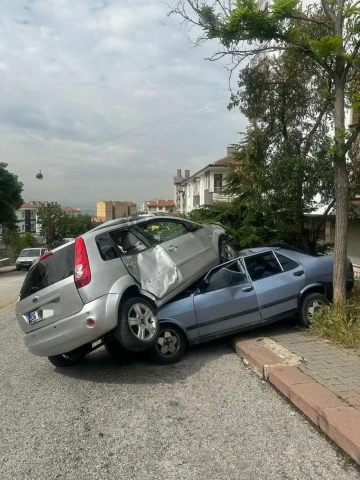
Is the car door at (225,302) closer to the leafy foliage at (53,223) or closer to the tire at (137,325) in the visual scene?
the tire at (137,325)

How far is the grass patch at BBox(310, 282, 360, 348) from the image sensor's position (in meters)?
6.48

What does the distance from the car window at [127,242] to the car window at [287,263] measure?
2.33m

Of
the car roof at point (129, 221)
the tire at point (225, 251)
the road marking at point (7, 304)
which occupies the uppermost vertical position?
the car roof at point (129, 221)

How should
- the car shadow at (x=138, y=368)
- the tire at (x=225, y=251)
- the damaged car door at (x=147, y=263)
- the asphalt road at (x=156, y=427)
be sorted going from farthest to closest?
1. the tire at (x=225, y=251)
2. the damaged car door at (x=147, y=263)
3. the car shadow at (x=138, y=368)
4. the asphalt road at (x=156, y=427)

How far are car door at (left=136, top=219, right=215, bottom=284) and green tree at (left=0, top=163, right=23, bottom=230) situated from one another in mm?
29279

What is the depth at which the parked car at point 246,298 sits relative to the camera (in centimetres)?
643

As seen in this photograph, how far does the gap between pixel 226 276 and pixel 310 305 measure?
57.4 inches

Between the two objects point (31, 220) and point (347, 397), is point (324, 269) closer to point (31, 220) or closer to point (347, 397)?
point (347, 397)

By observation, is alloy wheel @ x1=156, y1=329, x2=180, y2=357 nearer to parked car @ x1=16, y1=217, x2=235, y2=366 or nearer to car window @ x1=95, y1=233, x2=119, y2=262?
parked car @ x1=16, y1=217, x2=235, y2=366

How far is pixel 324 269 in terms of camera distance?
7.73 metres

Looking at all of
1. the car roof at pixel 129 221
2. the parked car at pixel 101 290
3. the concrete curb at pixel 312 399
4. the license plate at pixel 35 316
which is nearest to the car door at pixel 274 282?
the concrete curb at pixel 312 399

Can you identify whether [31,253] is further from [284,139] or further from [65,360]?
[65,360]

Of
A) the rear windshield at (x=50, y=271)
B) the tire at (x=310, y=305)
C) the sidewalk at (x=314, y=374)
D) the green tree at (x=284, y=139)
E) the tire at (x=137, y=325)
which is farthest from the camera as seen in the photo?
the green tree at (x=284, y=139)

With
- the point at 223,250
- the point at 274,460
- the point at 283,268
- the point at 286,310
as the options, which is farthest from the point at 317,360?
the point at 223,250
